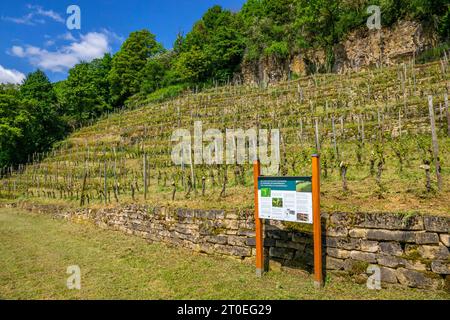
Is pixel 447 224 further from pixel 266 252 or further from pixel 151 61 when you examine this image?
pixel 151 61

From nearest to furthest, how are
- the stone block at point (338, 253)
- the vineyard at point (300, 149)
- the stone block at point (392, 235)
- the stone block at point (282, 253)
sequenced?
the stone block at point (392, 235), the stone block at point (338, 253), the stone block at point (282, 253), the vineyard at point (300, 149)

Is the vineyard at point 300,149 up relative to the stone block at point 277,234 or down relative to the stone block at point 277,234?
up

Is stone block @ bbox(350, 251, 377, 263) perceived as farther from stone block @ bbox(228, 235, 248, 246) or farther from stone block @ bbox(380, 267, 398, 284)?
stone block @ bbox(228, 235, 248, 246)

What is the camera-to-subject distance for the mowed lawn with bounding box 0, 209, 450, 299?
442cm

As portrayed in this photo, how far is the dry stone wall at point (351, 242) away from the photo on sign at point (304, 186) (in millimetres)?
773

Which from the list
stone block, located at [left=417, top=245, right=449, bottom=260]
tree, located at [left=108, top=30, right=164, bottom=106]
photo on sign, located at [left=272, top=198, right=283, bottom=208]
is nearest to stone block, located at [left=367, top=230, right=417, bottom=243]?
stone block, located at [left=417, top=245, right=449, bottom=260]

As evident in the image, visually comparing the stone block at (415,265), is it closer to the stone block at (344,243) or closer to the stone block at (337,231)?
the stone block at (344,243)

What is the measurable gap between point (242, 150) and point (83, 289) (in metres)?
12.0

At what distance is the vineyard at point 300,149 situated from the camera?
21.0 feet

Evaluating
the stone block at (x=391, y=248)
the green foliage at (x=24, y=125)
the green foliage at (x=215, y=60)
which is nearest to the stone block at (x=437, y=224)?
Result: the stone block at (x=391, y=248)

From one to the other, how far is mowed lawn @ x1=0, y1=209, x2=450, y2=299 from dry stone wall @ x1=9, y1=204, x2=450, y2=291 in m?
0.19

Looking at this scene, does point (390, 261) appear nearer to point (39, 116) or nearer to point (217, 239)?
point (217, 239)

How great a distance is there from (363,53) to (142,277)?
32.7 m

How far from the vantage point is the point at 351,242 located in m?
4.54
